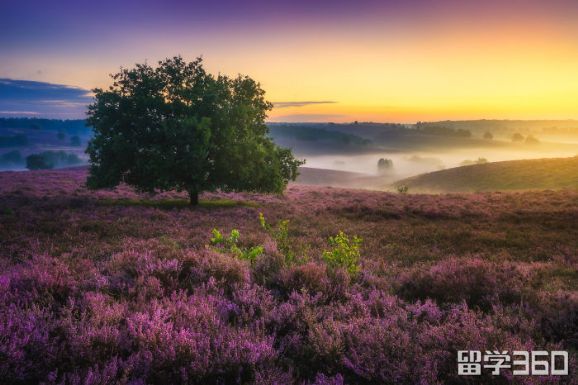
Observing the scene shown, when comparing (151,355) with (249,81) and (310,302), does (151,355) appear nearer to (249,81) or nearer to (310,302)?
(310,302)

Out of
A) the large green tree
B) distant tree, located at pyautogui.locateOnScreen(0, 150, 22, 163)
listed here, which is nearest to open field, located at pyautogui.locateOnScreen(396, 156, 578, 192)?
the large green tree

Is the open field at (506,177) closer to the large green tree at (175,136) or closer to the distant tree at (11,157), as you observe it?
the large green tree at (175,136)

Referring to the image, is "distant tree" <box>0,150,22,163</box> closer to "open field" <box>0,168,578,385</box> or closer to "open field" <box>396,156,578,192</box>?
"open field" <box>396,156,578,192</box>

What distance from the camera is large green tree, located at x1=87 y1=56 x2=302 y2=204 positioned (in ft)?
81.3

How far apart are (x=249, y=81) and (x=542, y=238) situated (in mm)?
23125

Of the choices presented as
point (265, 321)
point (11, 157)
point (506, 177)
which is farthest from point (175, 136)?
point (11, 157)

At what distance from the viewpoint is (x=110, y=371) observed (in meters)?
2.55

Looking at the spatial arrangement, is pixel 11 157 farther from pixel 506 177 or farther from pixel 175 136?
pixel 506 177

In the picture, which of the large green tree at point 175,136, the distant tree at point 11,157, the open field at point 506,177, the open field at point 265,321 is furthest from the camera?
the distant tree at point 11,157

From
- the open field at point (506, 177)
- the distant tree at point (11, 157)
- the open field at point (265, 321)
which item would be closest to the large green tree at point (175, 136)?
the open field at point (265, 321)

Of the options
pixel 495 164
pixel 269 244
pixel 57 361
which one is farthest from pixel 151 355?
pixel 495 164

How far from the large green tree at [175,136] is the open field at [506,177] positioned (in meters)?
46.4

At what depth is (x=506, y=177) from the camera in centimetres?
6506

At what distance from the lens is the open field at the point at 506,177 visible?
55.8m
